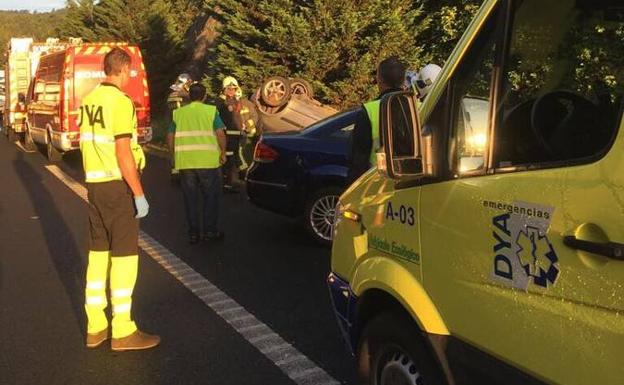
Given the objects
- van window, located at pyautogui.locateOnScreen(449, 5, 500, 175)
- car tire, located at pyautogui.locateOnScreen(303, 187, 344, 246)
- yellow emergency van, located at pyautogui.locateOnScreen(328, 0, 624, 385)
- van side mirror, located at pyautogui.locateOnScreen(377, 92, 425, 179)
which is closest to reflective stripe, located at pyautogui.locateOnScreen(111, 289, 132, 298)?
yellow emergency van, located at pyautogui.locateOnScreen(328, 0, 624, 385)

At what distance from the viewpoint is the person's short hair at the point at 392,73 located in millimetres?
4730

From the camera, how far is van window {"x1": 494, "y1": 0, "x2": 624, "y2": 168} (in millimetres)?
2260

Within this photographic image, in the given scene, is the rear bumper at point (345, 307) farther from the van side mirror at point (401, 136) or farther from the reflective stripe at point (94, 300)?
the reflective stripe at point (94, 300)

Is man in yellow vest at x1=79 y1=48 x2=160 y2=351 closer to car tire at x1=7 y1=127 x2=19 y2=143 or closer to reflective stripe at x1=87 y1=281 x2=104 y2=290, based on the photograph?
reflective stripe at x1=87 y1=281 x2=104 y2=290

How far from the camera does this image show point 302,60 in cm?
1499

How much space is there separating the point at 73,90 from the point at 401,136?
12.1 m

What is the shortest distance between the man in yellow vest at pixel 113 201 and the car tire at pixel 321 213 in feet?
9.83

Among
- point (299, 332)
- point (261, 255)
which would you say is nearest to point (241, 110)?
point (261, 255)

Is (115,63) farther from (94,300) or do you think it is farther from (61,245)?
(61,245)

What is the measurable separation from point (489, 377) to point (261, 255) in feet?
15.5

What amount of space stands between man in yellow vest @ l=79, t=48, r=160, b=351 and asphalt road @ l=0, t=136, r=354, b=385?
19 cm

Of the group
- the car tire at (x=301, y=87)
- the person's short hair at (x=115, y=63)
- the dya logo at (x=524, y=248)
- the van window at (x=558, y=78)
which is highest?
the car tire at (x=301, y=87)

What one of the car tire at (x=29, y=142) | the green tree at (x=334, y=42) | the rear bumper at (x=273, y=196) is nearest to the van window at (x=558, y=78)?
the rear bumper at (x=273, y=196)

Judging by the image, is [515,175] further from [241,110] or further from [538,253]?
[241,110]
